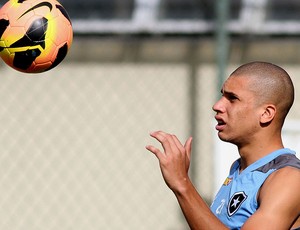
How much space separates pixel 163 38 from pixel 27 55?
2736 millimetres

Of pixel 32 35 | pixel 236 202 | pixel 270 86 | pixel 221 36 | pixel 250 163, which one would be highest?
pixel 221 36

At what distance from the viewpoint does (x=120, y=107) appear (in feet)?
23.5

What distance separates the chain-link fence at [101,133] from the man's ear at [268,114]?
3474 millimetres

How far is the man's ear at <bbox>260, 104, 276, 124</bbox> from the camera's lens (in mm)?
3529

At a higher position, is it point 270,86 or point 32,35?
point 32,35

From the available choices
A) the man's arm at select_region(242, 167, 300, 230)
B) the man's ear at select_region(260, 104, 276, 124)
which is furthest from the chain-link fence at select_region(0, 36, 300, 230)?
the man's arm at select_region(242, 167, 300, 230)

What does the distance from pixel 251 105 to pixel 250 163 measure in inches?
9.9

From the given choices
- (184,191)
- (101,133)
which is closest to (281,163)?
(184,191)

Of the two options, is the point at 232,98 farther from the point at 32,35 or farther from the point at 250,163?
the point at 32,35

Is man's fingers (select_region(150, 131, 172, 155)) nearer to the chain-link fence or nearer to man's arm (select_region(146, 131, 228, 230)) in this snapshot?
man's arm (select_region(146, 131, 228, 230))

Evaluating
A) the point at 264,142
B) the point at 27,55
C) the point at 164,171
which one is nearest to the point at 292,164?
the point at 264,142

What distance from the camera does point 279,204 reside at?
3160 mm

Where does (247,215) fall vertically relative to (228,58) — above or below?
below

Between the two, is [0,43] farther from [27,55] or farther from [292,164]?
[292,164]
